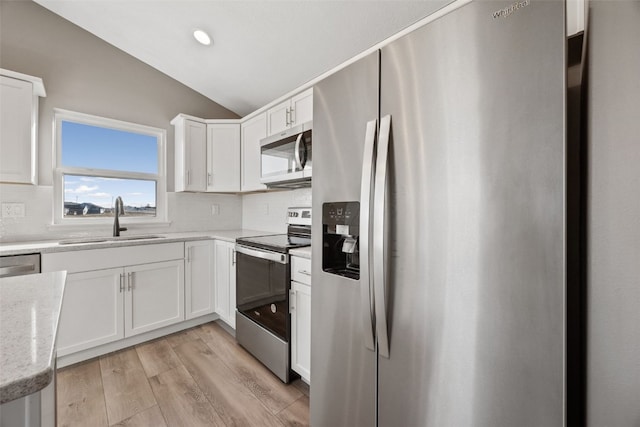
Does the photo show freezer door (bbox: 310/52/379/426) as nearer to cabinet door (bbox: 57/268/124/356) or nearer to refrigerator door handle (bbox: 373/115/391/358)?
refrigerator door handle (bbox: 373/115/391/358)

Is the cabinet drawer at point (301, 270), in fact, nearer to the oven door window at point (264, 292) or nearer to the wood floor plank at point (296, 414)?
the oven door window at point (264, 292)

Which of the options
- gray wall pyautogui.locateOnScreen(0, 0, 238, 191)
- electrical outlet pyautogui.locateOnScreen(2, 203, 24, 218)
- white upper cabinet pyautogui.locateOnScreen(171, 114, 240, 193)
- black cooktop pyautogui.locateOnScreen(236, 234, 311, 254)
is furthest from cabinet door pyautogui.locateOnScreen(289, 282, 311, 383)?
electrical outlet pyautogui.locateOnScreen(2, 203, 24, 218)

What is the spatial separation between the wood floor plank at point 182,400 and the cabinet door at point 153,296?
0.59 metres

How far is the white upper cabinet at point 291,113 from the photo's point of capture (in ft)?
6.79

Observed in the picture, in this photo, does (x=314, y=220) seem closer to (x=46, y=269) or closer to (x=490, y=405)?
(x=490, y=405)

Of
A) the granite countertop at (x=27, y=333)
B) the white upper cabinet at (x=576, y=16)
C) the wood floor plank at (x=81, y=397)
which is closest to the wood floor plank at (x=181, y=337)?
the wood floor plank at (x=81, y=397)

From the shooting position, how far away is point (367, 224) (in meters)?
1.01

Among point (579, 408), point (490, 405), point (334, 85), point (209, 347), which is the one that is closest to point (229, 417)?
point (209, 347)

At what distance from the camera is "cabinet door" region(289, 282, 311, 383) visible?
164cm

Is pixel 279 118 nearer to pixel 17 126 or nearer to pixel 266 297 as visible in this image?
pixel 266 297

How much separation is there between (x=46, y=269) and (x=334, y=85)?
7.36 feet

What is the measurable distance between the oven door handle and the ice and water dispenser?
0.51 m

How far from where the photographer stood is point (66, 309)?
197cm

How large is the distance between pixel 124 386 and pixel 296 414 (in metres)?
1.18
